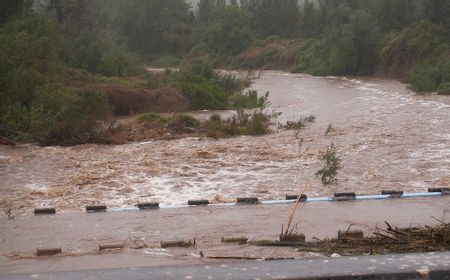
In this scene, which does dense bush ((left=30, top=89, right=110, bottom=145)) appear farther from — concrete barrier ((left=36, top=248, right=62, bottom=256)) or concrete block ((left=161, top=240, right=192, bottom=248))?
concrete block ((left=161, top=240, right=192, bottom=248))

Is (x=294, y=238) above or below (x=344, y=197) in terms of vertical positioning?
above

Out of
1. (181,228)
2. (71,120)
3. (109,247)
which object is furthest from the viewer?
(71,120)

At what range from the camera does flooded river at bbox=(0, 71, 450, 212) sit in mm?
11625

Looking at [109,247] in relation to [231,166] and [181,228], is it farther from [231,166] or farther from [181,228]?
[231,166]

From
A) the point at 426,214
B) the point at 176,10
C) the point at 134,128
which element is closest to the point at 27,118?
the point at 134,128

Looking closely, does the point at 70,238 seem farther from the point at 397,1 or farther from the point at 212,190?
the point at 397,1

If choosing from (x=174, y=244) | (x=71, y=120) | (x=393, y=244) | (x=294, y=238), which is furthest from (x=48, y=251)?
(x=71, y=120)

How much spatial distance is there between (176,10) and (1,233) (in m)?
70.0

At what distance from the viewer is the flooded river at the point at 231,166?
11.6m

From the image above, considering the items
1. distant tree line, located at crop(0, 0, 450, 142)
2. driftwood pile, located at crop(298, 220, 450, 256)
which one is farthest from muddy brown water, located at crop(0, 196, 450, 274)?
distant tree line, located at crop(0, 0, 450, 142)

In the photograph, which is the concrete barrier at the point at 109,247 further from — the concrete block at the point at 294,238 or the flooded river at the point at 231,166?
the flooded river at the point at 231,166

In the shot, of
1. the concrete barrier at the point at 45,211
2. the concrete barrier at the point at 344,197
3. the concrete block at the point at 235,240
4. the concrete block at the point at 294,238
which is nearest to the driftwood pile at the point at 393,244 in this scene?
the concrete block at the point at 294,238

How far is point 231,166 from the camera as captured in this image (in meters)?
13.9

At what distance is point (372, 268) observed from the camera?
239 centimetres
